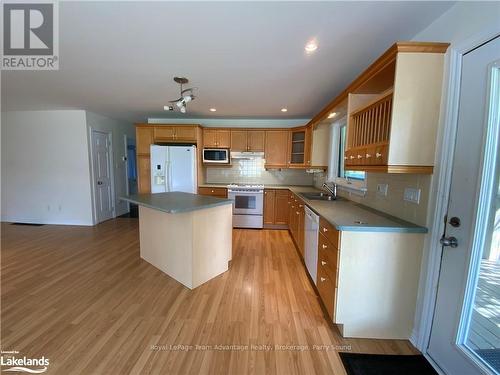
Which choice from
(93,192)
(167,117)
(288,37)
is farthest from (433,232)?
(93,192)

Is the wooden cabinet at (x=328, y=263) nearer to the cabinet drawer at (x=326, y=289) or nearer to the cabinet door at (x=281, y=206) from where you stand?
the cabinet drawer at (x=326, y=289)

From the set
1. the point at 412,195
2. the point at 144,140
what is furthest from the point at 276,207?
the point at 144,140

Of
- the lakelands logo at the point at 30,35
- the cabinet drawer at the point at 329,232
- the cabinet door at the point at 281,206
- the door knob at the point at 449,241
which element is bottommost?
the cabinet door at the point at 281,206

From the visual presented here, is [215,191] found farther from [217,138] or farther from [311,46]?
[311,46]

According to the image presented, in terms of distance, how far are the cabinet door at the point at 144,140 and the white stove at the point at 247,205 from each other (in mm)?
1946

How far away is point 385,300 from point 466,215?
0.85m

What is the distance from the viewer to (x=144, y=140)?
4.35 meters

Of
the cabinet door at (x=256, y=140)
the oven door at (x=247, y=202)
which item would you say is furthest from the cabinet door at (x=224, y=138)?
the oven door at (x=247, y=202)

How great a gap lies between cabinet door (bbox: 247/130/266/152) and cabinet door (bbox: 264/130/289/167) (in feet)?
0.36

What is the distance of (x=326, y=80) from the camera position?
2514 mm

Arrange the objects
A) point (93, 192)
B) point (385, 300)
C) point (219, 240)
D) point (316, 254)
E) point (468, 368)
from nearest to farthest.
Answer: point (468, 368)
point (385, 300)
point (316, 254)
point (219, 240)
point (93, 192)

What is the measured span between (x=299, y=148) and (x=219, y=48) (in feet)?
9.40

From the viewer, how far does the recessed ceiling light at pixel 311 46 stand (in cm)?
172

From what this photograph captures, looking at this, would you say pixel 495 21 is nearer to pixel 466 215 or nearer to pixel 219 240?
pixel 466 215
